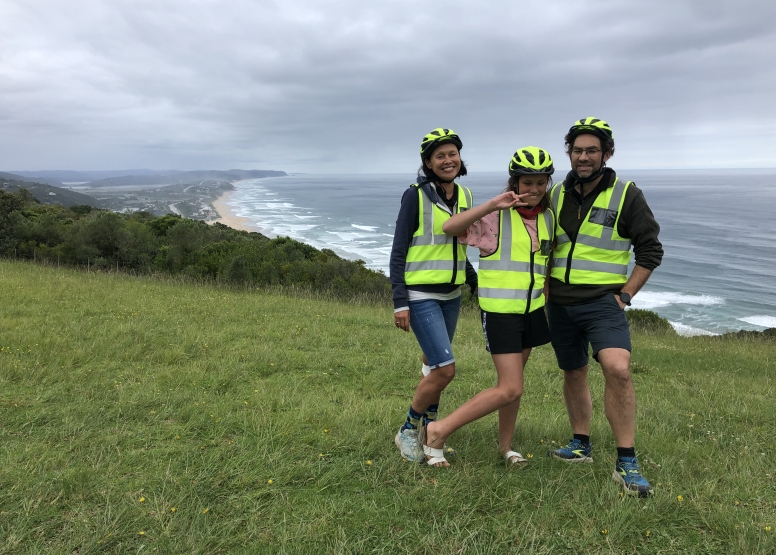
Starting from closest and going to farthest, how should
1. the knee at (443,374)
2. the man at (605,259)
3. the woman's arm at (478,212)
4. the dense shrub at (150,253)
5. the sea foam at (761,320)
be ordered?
the woman's arm at (478,212) < the man at (605,259) < the knee at (443,374) < the dense shrub at (150,253) < the sea foam at (761,320)

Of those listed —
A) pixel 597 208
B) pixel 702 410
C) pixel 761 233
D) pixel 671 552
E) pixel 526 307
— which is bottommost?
pixel 761 233

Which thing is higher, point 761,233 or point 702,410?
point 702,410

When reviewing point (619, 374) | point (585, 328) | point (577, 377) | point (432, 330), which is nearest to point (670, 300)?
point (577, 377)

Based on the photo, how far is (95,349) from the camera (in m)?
5.95

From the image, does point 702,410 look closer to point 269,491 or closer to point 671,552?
point 671,552

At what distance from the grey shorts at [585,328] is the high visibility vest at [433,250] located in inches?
30.7

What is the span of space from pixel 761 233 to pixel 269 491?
279 ft

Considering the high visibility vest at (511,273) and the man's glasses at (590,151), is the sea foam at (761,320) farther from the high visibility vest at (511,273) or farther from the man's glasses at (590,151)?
the high visibility vest at (511,273)

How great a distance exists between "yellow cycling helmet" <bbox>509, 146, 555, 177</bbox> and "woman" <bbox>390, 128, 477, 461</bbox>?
1.29 ft

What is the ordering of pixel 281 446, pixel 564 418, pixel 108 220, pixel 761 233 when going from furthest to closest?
pixel 761 233
pixel 108 220
pixel 564 418
pixel 281 446

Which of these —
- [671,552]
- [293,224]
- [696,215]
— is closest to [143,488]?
[671,552]

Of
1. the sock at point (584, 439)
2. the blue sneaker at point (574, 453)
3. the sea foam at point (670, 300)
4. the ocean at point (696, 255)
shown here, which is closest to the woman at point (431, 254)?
the blue sneaker at point (574, 453)

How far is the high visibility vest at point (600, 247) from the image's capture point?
3.25 m

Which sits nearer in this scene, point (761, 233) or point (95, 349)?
point (95, 349)
